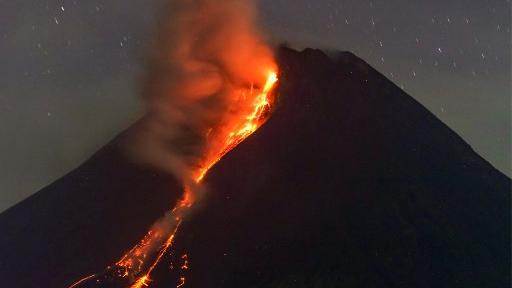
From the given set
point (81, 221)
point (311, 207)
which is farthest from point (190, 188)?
point (311, 207)

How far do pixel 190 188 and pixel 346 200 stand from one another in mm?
15570

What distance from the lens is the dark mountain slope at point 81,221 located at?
243ft

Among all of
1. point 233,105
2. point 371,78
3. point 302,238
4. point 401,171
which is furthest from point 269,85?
point 302,238

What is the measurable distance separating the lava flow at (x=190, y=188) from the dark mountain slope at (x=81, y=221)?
170cm

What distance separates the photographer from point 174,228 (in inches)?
2881

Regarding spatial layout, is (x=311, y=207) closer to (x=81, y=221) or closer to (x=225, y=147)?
(x=225, y=147)

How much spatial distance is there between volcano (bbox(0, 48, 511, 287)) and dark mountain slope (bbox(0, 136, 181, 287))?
18 centimetres

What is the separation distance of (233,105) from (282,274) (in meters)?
33.4

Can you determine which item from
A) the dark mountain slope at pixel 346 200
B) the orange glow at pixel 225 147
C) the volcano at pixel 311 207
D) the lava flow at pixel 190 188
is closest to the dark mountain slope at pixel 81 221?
the volcano at pixel 311 207

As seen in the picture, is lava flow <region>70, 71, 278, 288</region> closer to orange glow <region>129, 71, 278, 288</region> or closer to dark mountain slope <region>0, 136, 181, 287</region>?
orange glow <region>129, 71, 278, 288</region>

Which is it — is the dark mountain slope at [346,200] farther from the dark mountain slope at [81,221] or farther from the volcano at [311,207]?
the dark mountain slope at [81,221]

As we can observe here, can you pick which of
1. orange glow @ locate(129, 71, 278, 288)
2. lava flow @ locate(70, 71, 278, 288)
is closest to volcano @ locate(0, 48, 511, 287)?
orange glow @ locate(129, 71, 278, 288)

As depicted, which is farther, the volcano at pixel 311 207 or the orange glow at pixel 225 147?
the orange glow at pixel 225 147

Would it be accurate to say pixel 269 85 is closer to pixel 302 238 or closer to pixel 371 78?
pixel 371 78
